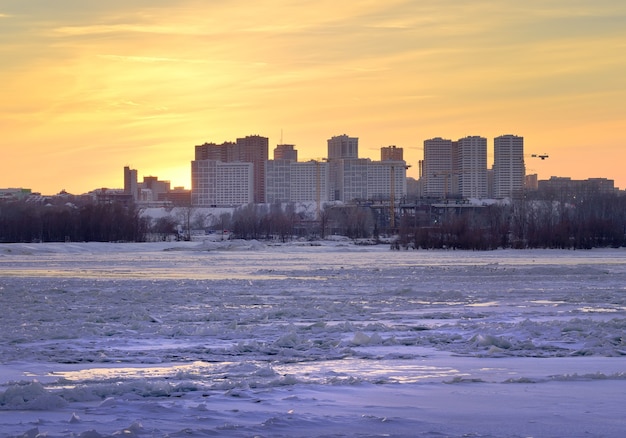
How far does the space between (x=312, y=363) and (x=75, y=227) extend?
287 feet

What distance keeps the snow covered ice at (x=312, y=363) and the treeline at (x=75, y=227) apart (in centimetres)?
7128

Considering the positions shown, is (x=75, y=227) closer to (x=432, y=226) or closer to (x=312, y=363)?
(x=432, y=226)

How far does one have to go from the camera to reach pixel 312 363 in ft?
40.9

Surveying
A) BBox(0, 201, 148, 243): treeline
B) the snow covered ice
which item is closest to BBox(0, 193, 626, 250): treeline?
BBox(0, 201, 148, 243): treeline

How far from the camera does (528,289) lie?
87.6 ft

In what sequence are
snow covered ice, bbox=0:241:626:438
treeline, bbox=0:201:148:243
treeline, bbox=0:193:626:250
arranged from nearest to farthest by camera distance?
snow covered ice, bbox=0:241:626:438, treeline, bbox=0:193:626:250, treeline, bbox=0:201:148:243

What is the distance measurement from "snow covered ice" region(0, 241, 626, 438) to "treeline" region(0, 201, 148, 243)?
71.3 metres

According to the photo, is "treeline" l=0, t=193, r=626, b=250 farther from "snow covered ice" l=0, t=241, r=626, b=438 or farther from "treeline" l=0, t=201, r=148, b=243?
"snow covered ice" l=0, t=241, r=626, b=438

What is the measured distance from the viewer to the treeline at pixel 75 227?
308 feet

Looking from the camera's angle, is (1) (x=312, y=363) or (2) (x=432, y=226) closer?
(1) (x=312, y=363)

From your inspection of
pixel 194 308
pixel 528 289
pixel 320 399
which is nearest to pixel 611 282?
pixel 528 289

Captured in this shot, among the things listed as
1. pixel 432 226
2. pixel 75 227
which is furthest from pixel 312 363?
pixel 75 227

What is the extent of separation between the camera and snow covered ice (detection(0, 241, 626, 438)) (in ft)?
28.8

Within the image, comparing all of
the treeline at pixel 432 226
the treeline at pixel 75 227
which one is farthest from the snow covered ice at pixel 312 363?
the treeline at pixel 75 227
